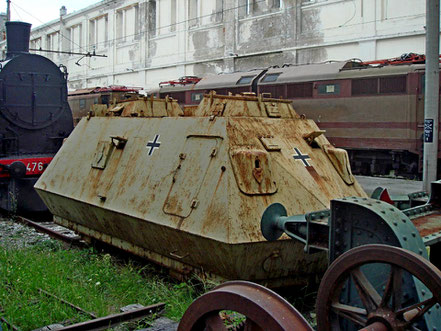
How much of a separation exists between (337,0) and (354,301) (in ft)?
53.9

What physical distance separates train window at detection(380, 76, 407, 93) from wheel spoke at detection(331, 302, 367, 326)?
11.4m

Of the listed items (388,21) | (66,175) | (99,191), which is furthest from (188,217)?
(388,21)

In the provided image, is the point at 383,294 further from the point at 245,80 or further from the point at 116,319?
the point at 245,80

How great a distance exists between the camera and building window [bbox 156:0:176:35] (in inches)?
998

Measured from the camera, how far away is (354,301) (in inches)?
126

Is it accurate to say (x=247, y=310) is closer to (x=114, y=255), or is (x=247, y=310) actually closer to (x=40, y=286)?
(x=40, y=286)

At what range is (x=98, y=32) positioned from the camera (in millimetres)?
30656

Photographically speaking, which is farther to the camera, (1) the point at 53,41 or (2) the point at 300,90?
(1) the point at 53,41

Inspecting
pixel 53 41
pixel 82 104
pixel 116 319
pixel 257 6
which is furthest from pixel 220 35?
pixel 116 319

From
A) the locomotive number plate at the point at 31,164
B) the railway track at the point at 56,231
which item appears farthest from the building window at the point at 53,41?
the railway track at the point at 56,231

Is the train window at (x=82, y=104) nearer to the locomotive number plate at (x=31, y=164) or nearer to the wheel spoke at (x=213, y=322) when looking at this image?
the locomotive number plate at (x=31, y=164)

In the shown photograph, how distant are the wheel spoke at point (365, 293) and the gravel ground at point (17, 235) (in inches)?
225

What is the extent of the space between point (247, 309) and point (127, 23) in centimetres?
2739

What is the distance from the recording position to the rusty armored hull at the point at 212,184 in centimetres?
482
